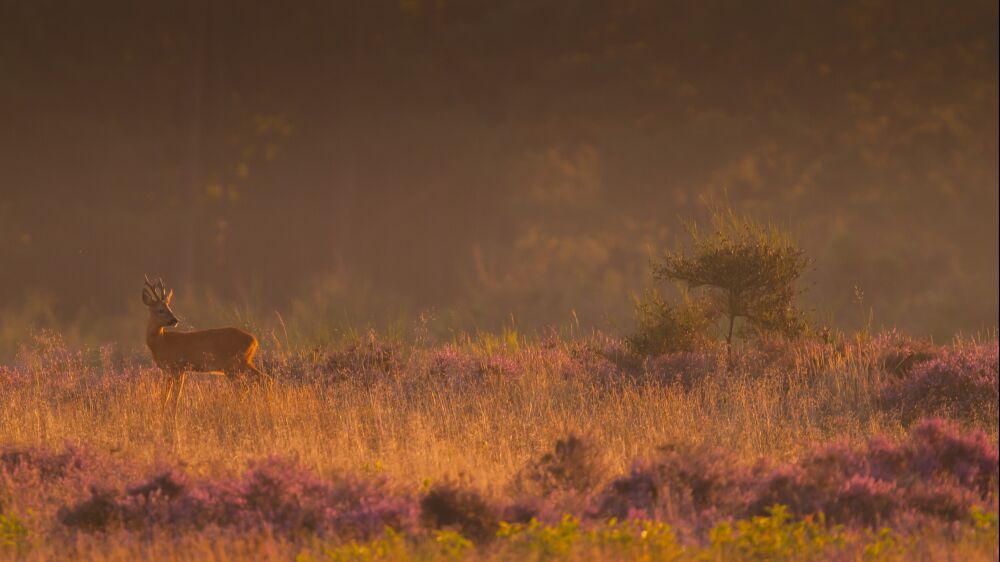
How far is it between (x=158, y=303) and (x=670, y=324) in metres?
7.13

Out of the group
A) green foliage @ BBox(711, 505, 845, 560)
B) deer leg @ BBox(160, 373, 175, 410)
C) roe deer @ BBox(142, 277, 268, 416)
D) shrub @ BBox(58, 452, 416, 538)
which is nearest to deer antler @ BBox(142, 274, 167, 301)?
roe deer @ BBox(142, 277, 268, 416)

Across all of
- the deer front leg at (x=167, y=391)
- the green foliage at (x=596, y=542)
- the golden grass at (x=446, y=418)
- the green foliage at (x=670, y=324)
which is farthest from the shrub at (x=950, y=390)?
the deer front leg at (x=167, y=391)

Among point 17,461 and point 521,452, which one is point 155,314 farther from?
point 521,452

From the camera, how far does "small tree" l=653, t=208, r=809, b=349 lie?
1638 cm

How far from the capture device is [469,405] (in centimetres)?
1321

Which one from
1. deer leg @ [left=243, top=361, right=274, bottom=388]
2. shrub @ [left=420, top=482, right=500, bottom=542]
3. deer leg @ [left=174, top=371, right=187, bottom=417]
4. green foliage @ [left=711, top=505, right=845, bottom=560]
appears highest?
deer leg @ [left=243, top=361, right=274, bottom=388]

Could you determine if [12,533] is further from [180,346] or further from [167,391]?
[180,346]

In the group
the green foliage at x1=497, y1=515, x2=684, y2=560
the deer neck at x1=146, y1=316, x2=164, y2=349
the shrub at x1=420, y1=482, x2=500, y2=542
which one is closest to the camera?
the green foliage at x1=497, y1=515, x2=684, y2=560

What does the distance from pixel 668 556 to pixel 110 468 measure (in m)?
4.99

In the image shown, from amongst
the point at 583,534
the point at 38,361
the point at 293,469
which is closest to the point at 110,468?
the point at 293,469

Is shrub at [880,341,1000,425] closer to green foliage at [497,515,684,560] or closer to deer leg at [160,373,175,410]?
green foliage at [497,515,684,560]

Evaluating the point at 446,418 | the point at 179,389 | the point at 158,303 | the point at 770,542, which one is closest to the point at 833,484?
the point at 770,542

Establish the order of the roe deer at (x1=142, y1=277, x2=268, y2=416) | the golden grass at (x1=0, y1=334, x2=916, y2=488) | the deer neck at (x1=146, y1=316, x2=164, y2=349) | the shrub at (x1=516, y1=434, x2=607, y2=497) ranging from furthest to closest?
the deer neck at (x1=146, y1=316, x2=164, y2=349), the roe deer at (x1=142, y1=277, x2=268, y2=416), the golden grass at (x1=0, y1=334, x2=916, y2=488), the shrub at (x1=516, y1=434, x2=607, y2=497)

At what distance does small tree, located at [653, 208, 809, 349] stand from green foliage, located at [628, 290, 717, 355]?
26 centimetres
